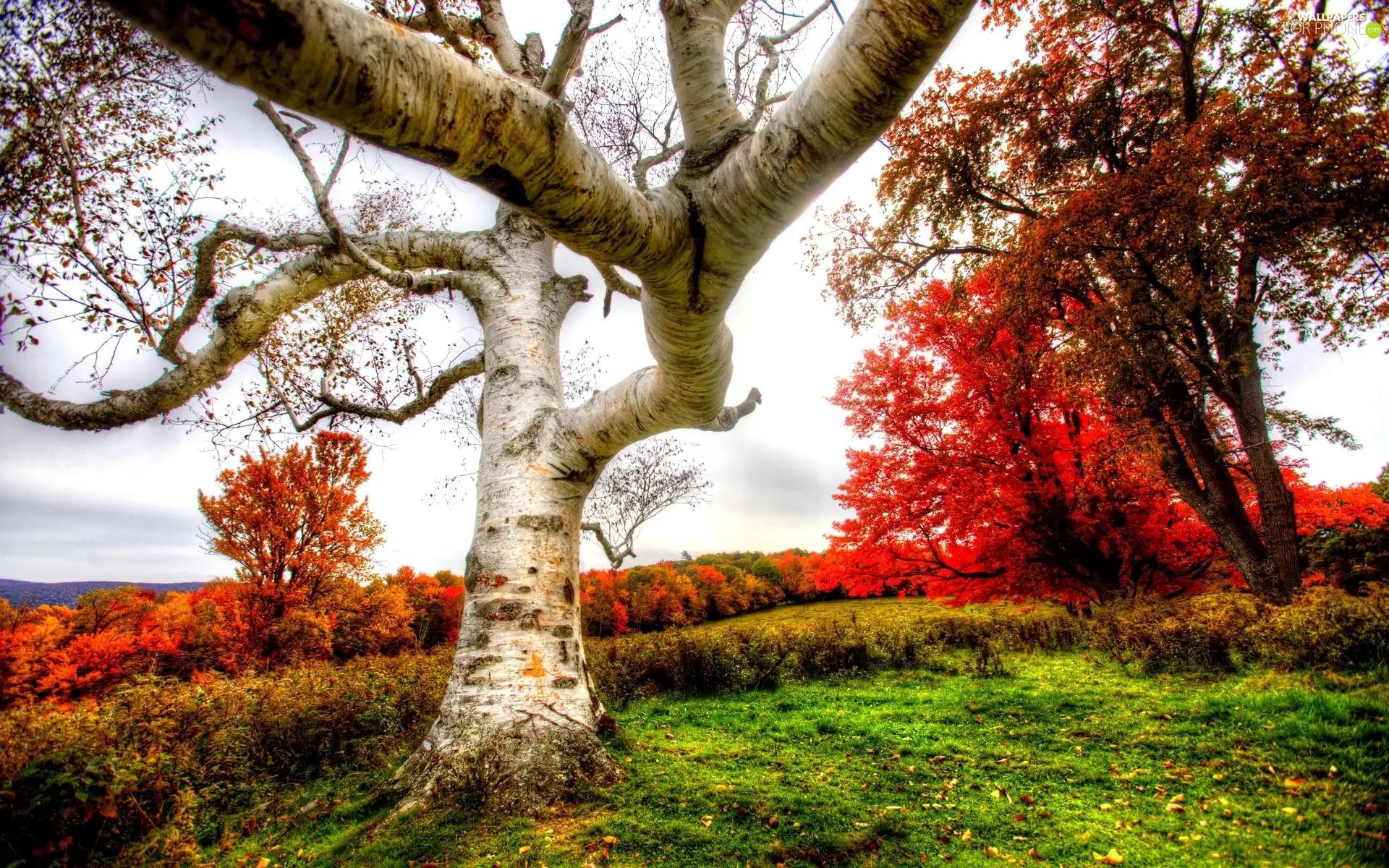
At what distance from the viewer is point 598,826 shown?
2924 mm

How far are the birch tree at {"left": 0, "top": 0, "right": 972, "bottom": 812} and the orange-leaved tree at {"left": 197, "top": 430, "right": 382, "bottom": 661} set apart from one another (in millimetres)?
12686

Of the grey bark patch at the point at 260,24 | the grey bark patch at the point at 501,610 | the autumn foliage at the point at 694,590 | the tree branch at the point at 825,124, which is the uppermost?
the tree branch at the point at 825,124

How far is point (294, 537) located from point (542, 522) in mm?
17494

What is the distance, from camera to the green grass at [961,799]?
2.65m

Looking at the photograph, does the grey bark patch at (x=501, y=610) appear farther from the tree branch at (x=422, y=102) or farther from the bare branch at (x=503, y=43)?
the bare branch at (x=503, y=43)

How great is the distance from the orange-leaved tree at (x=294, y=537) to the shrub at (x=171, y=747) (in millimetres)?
11597

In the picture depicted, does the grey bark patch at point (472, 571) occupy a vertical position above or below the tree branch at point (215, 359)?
below

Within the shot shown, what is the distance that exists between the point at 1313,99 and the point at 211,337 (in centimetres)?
1171

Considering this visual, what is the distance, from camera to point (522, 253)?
5277 mm

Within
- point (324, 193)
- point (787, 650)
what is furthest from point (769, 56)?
point (787, 650)

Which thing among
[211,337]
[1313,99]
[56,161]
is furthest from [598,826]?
[1313,99]

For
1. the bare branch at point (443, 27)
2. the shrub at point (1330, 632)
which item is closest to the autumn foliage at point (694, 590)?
the shrub at point (1330, 632)

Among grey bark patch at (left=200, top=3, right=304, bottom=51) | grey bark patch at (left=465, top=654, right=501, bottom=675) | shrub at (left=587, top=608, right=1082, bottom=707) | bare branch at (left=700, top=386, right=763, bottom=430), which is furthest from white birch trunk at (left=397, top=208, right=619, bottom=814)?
shrub at (left=587, top=608, right=1082, bottom=707)

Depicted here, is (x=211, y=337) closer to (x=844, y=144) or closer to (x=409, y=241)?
(x=409, y=241)
